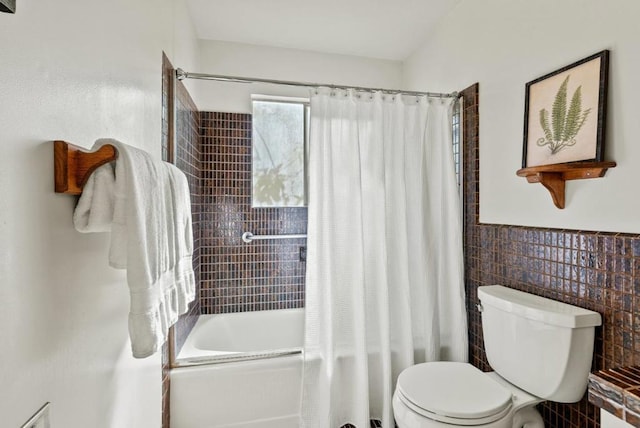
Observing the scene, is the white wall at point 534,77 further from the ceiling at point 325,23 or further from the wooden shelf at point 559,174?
the ceiling at point 325,23

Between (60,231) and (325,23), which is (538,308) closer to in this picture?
(60,231)

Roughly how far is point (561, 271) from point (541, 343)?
32 centimetres

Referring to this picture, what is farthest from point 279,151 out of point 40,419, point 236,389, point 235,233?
point 40,419

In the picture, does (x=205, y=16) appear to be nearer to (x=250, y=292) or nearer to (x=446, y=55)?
(x=446, y=55)

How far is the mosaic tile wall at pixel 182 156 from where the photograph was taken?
1.62 m

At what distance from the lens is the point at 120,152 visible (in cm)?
78

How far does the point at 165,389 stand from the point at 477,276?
1778mm

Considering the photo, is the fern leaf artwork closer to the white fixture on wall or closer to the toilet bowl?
the toilet bowl

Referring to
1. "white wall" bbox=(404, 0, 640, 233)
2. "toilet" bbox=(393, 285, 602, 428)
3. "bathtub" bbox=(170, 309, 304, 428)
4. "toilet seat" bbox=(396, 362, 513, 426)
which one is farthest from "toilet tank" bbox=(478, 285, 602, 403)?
"bathtub" bbox=(170, 309, 304, 428)

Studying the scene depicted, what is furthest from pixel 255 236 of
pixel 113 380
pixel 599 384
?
pixel 599 384

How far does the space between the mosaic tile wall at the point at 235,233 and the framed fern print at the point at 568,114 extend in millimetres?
1729

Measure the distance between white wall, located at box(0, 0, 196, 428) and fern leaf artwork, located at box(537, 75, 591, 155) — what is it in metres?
1.70

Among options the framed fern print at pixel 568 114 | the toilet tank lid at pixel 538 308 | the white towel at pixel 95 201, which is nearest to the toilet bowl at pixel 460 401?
the toilet tank lid at pixel 538 308

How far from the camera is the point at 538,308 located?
4.21 feet
